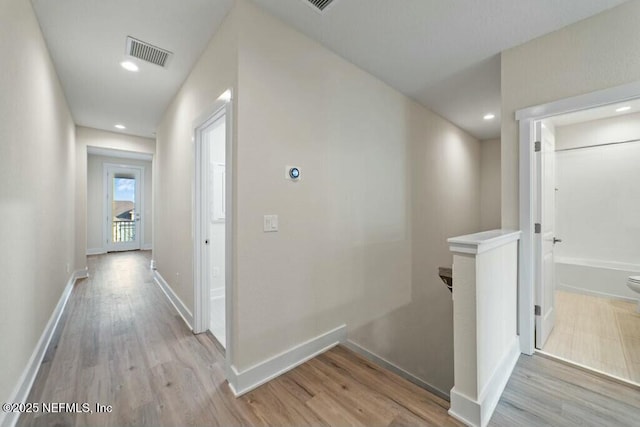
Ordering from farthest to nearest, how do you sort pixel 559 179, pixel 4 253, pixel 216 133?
pixel 559 179 < pixel 216 133 < pixel 4 253

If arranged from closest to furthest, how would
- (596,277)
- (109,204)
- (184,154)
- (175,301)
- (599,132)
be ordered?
(184,154)
(175,301)
(596,277)
(599,132)
(109,204)

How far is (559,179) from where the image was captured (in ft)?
13.3

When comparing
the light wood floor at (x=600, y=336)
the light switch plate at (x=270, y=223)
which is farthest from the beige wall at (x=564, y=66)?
the light switch plate at (x=270, y=223)

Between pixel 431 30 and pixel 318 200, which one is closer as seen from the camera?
pixel 431 30

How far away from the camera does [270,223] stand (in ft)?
6.47

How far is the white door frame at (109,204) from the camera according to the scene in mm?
7219

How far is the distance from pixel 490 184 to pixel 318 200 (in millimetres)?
5030

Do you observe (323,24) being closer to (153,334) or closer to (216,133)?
(216,133)

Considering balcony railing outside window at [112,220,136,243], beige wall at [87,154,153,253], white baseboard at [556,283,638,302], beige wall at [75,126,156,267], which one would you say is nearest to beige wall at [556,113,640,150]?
white baseboard at [556,283,638,302]

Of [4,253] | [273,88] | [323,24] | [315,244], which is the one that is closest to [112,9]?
[273,88]

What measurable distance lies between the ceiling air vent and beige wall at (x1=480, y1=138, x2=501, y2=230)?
19.8 ft

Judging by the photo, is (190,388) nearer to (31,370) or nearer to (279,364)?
(279,364)

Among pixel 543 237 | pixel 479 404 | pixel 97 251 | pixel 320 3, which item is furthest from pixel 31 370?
pixel 97 251

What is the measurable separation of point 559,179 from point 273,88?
183 inches
